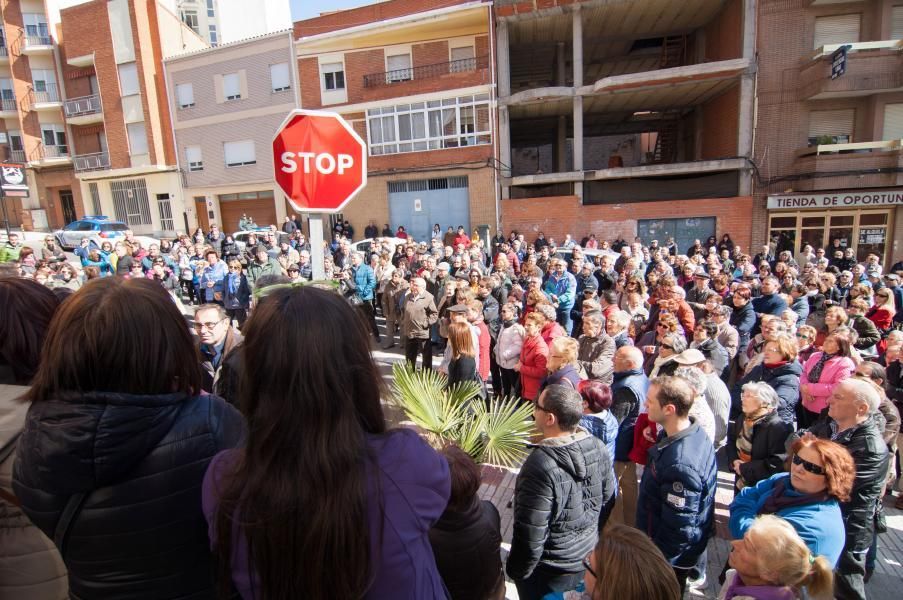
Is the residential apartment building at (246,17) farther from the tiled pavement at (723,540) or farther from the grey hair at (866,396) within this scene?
the grey hair at (866,396)

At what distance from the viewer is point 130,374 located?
51.7 inches

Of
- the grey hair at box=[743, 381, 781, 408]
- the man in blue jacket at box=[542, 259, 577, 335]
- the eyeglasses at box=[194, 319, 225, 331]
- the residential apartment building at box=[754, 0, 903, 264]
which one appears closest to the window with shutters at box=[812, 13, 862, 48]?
the residential apartment building at box=[754, 0, 903, 264]

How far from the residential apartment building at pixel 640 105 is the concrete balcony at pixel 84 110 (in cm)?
2300

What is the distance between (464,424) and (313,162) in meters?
1.81

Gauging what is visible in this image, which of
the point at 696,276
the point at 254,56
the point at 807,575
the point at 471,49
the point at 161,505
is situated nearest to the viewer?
the point at 161,505

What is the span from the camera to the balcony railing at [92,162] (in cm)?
2677

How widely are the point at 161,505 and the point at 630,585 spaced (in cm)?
156

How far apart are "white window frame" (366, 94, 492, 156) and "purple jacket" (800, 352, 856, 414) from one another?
638 inches

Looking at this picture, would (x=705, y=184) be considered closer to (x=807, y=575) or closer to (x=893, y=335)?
(x=893, y=335)

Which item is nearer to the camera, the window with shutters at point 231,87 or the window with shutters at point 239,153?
the window with shutters at point 231,87

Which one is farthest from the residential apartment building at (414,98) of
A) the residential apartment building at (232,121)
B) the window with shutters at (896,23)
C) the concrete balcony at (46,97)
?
the concrete balcony at (46,97)

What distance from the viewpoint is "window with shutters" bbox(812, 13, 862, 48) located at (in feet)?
51.1

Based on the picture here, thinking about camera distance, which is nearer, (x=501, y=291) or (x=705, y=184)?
(x=501, y=291)

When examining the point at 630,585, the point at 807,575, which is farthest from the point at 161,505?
the point at 807,575
